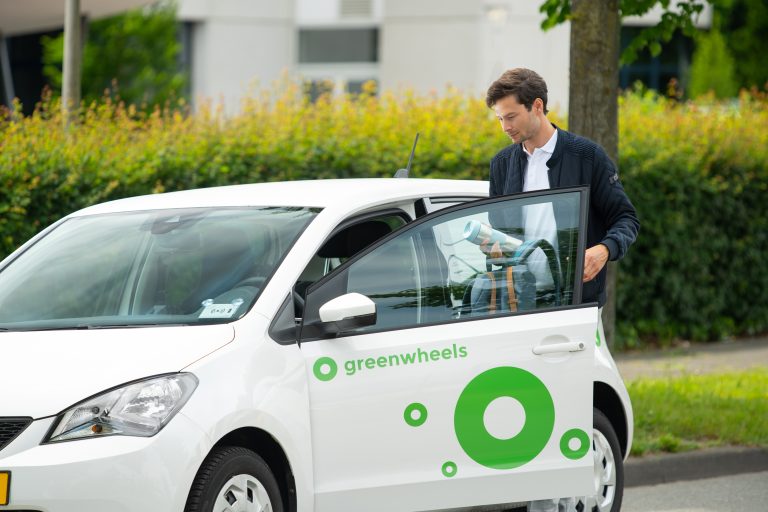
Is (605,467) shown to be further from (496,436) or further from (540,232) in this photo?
(540,232)

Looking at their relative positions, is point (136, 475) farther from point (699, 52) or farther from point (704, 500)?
point (699, 52)

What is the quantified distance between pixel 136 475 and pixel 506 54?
82.9ft

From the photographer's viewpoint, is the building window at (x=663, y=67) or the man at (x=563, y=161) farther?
the building window at (x=663, y=67)

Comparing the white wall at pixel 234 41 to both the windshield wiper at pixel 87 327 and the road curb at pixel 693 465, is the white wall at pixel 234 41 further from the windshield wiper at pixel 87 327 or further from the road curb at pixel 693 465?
the windshield wiper at pixel 87 327

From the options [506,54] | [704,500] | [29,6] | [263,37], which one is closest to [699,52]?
[506,54]

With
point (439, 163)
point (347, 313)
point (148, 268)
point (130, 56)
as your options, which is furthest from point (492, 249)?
Result: point (130, 56)

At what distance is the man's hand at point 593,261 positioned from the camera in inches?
216

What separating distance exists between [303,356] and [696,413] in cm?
455

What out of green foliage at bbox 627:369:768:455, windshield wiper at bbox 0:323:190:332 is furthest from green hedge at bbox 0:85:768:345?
windshield wiper at bbox 0:323:190:332

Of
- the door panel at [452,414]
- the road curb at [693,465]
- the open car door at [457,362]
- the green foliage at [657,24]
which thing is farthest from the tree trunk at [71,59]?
the door panel at [452,414]

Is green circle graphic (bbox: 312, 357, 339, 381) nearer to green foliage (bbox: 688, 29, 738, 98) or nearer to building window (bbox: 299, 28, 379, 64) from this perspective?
building window (bbox: 299, 28, 379, 64)

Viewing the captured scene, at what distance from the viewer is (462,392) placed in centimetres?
507

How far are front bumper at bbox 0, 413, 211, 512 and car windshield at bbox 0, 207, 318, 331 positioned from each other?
2.35ft

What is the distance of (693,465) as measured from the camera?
782cm
